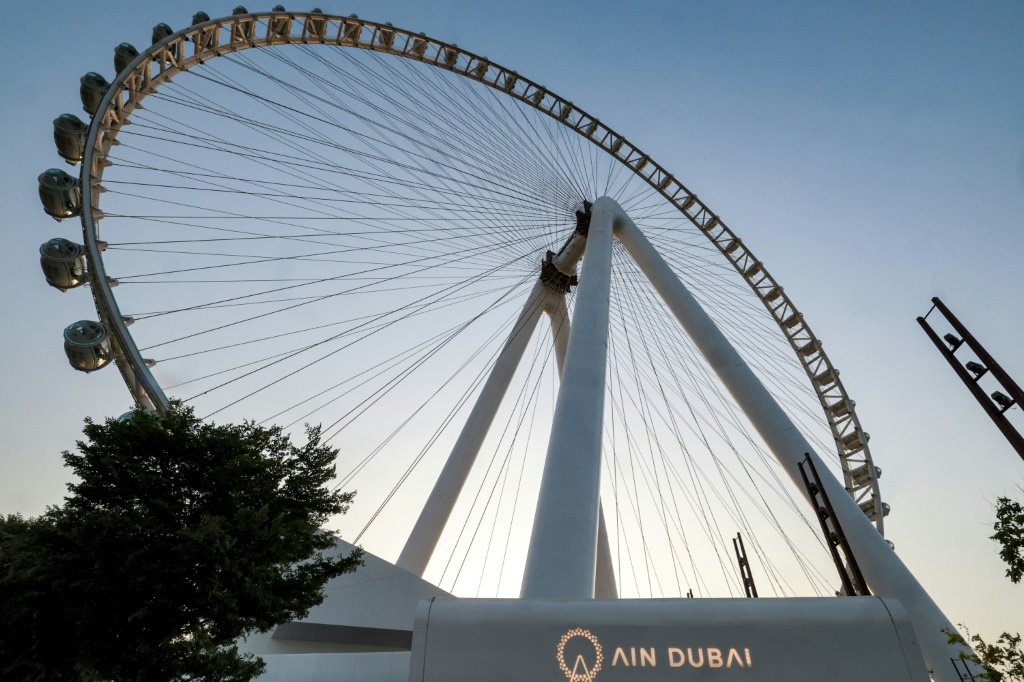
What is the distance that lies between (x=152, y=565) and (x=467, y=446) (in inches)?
407

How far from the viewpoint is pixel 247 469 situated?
938cm

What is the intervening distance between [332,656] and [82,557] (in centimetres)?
457

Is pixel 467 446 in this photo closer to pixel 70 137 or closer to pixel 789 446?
pixel 789 446

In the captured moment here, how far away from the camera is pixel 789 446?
45.1 ft

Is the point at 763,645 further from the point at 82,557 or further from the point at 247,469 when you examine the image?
the point at 82,557

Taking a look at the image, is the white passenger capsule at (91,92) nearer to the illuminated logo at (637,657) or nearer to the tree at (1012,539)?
the illuminated logo at (637,657)

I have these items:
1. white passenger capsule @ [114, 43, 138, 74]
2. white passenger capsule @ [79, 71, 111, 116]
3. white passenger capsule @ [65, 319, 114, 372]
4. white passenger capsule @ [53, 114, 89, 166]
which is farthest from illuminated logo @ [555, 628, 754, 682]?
white passenger capsule @ [114, 43, 138, 74]

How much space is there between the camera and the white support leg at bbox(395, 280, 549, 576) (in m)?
15.6

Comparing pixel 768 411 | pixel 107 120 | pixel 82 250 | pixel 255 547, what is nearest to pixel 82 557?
pixel 255 547

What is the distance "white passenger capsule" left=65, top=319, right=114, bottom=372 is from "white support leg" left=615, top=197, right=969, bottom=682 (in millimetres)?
14446

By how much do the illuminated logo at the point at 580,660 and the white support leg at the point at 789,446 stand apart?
7.01 m

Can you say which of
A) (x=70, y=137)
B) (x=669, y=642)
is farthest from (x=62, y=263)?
(x=669, y=642)

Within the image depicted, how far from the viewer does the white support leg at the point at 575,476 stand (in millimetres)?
8781

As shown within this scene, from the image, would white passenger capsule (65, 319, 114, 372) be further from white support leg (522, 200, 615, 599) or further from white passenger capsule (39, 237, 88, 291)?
white support leg (522, 200, 615, 599)
